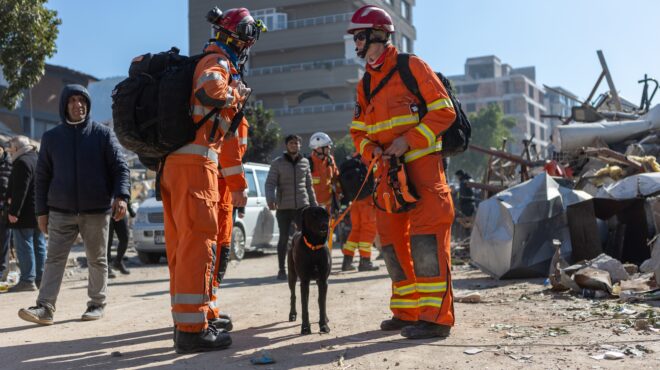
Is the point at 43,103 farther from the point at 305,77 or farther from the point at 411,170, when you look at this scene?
the point at 411,170

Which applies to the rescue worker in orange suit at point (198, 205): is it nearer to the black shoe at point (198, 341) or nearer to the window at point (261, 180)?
the black shoe at point (198, 341)

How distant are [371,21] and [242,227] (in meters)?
9.81

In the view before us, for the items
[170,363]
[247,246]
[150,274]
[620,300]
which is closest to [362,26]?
[170,363]

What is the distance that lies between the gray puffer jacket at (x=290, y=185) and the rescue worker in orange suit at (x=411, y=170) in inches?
190

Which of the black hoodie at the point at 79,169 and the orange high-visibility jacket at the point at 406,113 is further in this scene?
the black hoodie at the point at 79,169

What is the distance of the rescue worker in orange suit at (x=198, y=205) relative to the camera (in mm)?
4691


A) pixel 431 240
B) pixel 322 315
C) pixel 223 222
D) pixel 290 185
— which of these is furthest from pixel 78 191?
pixel 290 185

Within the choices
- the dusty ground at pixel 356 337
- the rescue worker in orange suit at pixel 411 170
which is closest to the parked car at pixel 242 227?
the dusty ground at pixel 356 337

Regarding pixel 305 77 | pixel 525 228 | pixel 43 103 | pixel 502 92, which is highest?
pixel 502 92

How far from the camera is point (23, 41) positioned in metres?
14.9

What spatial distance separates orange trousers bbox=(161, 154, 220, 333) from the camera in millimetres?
4691

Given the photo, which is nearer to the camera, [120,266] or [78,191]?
[78,191]

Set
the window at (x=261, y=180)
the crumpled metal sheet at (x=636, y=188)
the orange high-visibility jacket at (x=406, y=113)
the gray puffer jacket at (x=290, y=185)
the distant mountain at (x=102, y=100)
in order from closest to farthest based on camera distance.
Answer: the orange high-visibility jacket at (x=406, y=113), the crumpled metal sheet at (x=636, y=188), the gray puffer jacket at (x=290, y=185), the window at (x=261, y=180), the distant mountain at (x=102, y=100)

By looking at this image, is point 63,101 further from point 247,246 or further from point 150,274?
point 247,246
